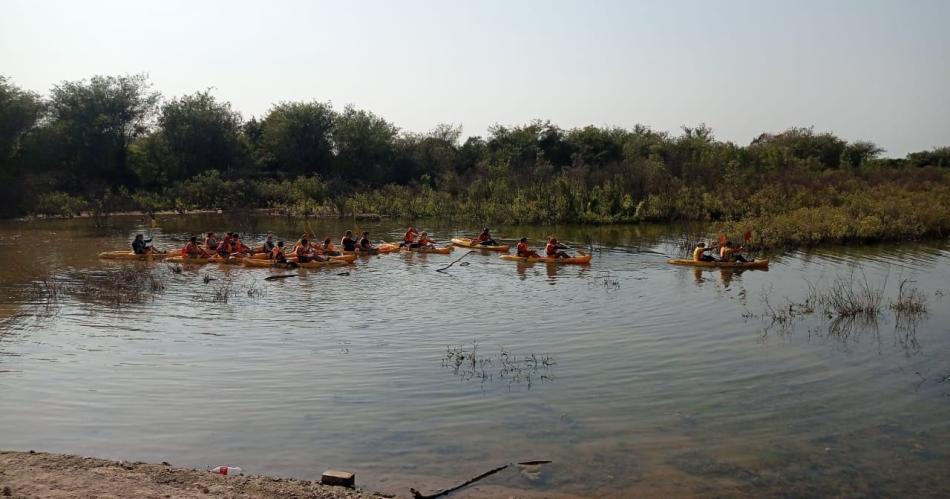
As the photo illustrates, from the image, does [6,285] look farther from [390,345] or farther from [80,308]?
[390,345]

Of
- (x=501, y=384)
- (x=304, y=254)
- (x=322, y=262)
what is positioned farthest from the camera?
(x=322, y=262)

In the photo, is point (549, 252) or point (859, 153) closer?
point (549, 252)

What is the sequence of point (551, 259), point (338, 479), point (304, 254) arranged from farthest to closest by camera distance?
point (551, 259) < point (304, 254) < point (338, 479)

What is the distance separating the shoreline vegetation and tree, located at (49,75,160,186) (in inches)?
3.7

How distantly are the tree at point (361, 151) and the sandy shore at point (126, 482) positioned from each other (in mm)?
51965

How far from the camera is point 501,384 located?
1106 cm

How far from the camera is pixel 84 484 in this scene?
679 cm

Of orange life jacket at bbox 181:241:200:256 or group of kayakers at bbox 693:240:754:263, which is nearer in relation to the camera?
group of kayakers at bbox 693:240:754:263

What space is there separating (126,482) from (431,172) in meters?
54.7

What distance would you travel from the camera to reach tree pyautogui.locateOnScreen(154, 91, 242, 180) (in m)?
55.6

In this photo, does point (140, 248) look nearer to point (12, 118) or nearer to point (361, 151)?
point (12, 118)

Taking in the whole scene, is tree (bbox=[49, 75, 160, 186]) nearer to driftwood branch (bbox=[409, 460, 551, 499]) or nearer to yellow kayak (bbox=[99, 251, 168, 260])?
yellow kayak (bbox=[99, 251, 168, 260])

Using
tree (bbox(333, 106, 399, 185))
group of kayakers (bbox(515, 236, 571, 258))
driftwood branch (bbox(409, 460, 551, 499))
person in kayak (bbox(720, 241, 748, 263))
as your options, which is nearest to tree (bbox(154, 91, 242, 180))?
tree (bbox(333, 106, 399, 185))

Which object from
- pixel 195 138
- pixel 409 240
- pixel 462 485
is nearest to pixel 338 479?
pixel 462 485
